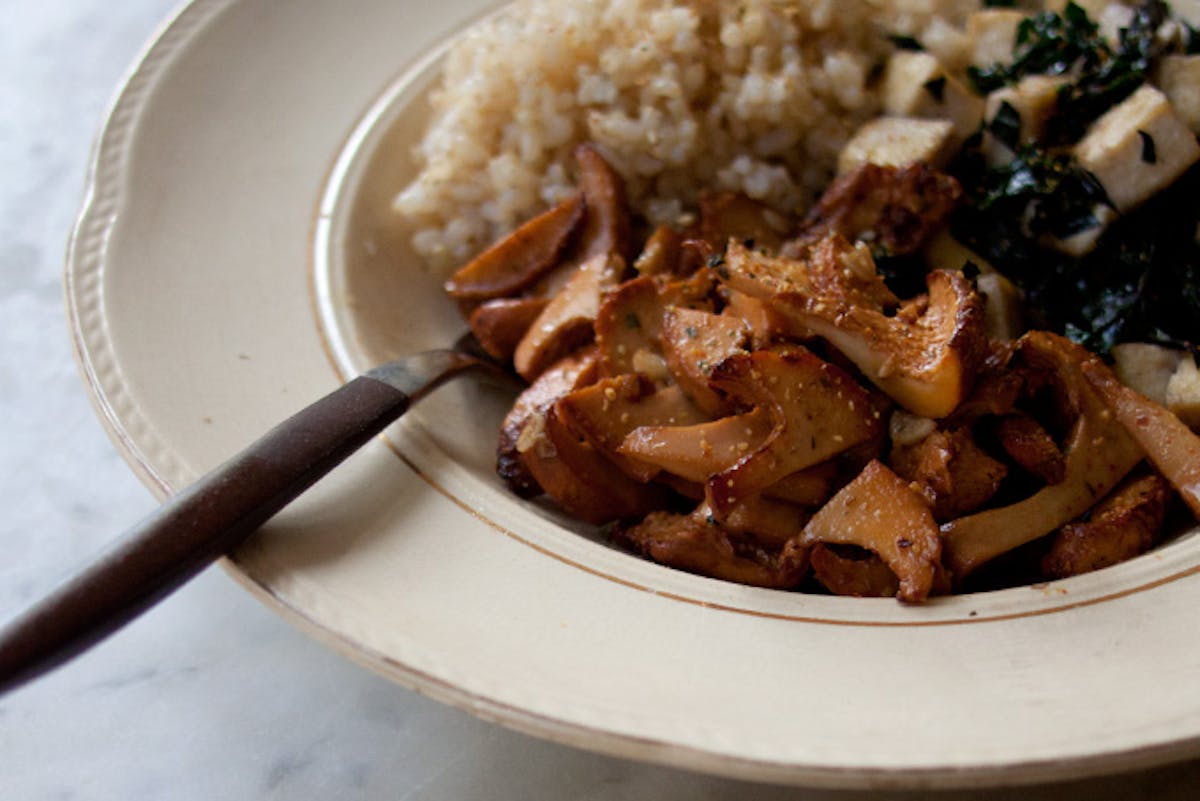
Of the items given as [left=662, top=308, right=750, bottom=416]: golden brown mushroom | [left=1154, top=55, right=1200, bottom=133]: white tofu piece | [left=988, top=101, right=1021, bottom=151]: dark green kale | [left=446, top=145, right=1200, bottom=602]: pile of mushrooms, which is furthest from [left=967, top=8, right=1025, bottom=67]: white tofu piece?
[left=662, top=308, right=750, bottom=416]: golden brown mushroom

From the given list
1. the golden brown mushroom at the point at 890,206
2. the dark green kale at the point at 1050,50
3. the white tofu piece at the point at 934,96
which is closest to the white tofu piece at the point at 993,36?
the dark green kale at the point at 1050,50

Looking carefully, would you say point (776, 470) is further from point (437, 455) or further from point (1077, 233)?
point (1077, 233)

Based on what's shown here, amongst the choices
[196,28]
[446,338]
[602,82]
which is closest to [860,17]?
[602,82]

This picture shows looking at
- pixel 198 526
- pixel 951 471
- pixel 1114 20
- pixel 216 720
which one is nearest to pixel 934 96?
pixel 1114 20

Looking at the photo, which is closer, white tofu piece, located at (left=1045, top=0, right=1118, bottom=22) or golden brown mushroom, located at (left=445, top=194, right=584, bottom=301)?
golden brown mushroom, located at (left=445, top=194, right=584, bottom=301)

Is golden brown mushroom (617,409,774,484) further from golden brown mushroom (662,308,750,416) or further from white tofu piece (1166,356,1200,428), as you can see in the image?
white tofu piece (1166,356,1200,428)

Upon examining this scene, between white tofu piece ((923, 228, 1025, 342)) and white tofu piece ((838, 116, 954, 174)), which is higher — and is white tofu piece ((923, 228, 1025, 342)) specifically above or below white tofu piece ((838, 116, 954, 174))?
below

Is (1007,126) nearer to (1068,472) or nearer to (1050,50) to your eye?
(1050,50)
